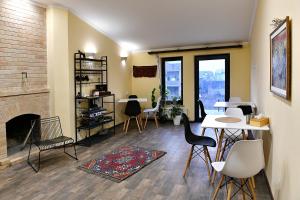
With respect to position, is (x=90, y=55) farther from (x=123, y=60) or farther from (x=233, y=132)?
(x=233, y=132)

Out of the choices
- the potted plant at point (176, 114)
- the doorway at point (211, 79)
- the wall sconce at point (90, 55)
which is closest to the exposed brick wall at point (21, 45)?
the wall sconce at point (90, 55)

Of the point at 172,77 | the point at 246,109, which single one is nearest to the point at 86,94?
the point at 172,77

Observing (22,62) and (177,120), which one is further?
(177,120)

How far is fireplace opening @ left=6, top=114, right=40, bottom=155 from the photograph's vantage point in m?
4.36

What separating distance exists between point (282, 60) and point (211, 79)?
4.91m

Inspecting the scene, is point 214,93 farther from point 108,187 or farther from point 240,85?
point 108,187

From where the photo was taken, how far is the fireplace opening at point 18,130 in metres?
4.36

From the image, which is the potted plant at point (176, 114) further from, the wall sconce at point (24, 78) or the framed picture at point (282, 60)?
the framed picture at point (282, 60)

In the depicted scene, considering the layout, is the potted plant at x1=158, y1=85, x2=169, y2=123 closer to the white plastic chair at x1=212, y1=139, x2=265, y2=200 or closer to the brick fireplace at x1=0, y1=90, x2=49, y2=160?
the brick fireplace at x1=0, y1=90, x2=49, y2=160

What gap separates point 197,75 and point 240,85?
1245 mm

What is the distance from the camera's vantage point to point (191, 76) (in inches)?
285

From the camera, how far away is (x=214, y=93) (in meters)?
7.08

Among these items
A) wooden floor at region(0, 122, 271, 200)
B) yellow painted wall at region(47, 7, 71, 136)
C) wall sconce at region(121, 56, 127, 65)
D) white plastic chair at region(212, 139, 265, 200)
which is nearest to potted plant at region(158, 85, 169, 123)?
wall sconce at region(121, 56, 127, 65)

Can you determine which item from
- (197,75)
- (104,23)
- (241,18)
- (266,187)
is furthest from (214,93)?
(266,187)
